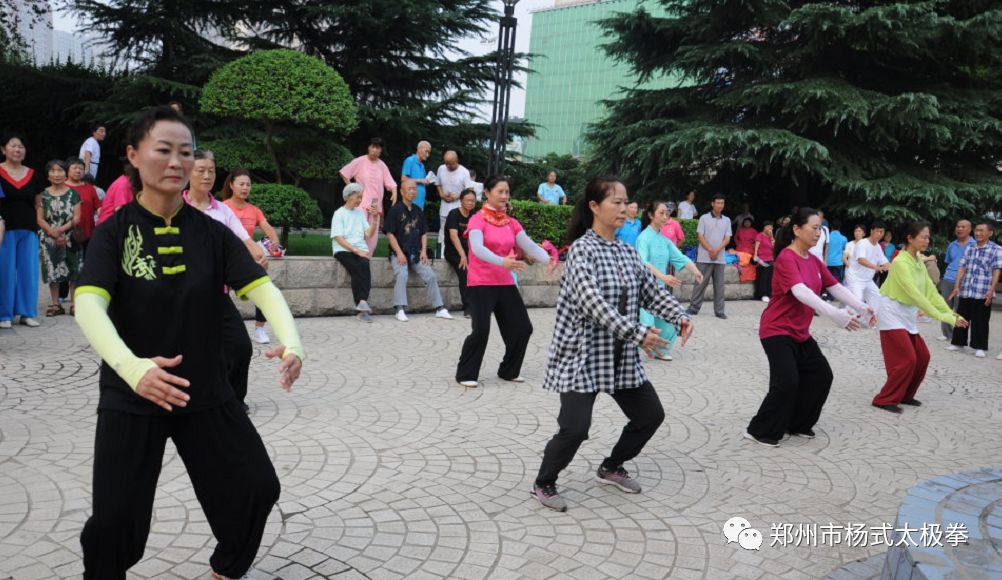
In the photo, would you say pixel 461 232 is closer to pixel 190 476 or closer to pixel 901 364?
pixel 901 364

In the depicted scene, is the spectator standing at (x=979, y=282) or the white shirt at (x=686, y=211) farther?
the white shirt at (x=686, y=211)

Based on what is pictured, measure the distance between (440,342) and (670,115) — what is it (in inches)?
597

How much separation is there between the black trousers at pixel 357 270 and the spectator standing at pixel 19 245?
3.60m

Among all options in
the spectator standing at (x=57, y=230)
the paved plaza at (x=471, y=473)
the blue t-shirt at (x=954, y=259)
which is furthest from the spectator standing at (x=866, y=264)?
the spectator standing at (x=57, y=230)

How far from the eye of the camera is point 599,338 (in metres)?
4.28

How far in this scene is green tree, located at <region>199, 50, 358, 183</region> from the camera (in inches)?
598

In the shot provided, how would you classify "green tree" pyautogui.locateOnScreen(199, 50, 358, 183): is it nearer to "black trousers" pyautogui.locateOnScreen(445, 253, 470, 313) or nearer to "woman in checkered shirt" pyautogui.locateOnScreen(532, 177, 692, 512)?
"black trousers" pyautogui.locateOnScreen(445, 253, 470, 313)

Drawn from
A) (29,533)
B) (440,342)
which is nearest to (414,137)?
(440,342)

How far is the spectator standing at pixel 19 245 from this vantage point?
27.2ft

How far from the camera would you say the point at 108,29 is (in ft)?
67.0

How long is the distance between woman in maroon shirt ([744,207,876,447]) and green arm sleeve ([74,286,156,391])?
470 centimetres

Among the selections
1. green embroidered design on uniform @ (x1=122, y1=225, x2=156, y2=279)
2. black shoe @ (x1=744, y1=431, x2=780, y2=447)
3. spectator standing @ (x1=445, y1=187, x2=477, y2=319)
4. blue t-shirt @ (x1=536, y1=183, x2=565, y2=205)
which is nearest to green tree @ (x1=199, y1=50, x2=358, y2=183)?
blue t-shirt @ (x1=536, y1=183, x2=565, y2=205)

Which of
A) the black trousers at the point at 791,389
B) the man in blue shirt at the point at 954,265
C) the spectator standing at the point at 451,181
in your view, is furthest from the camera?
the spectator standing at the point at 451,181

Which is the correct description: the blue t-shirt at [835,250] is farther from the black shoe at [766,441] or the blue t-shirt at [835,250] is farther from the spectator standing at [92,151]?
the spectator standing at [92,151]
